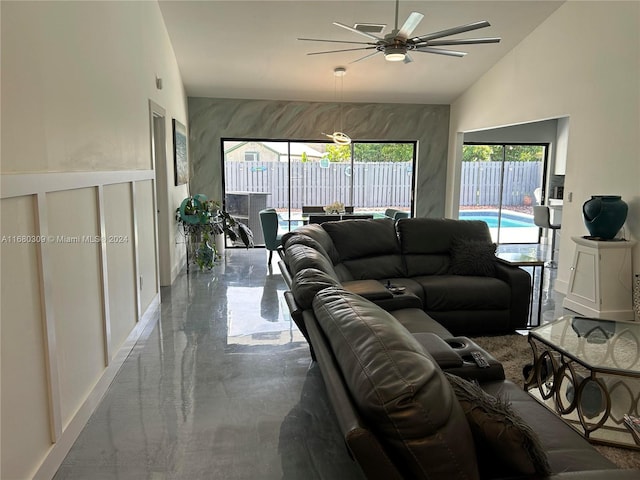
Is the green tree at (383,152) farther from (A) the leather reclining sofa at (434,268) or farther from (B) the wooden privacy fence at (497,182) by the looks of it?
(A) the leather reclining sofa at (434,268)

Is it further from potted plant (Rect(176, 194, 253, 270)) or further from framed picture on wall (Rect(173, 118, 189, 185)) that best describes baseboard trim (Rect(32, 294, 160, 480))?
framed picture on wall (Rect(173, 118, 189, 185))

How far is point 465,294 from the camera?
390 cm

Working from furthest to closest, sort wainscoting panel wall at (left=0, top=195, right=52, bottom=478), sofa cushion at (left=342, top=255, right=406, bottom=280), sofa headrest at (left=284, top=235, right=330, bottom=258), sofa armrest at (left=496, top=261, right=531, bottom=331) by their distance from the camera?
sofa cushion at (left=342, top=255, right=406, bottom=280) < sofa armrest at (left=496, top=261, right=531, bottom=331) < sofa headrest at (left=284, top=235, right=330, bottom=258) < wainscoting panel wall at (left=0, top=195, right=52, bottom=478)

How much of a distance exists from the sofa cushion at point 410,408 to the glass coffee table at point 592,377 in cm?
158

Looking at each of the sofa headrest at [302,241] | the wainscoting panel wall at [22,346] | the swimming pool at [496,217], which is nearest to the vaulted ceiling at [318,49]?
the swimming pool at [496,217]

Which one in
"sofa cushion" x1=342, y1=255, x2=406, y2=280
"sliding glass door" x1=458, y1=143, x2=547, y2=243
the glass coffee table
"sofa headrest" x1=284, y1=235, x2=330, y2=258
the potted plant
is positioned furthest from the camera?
"sliding glass door" x1=458, y1=143, x2=547, y2=243

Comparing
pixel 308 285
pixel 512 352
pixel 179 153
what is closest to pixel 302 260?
pixel 308 285

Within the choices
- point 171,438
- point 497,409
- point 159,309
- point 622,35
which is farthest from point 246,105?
point 497,409

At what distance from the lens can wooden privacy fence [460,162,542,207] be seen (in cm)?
930

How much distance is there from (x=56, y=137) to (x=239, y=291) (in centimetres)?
334

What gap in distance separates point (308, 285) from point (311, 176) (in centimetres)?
674

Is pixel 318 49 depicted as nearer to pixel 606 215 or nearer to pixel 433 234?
pixel 433 234

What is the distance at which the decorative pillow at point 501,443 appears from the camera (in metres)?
1.29

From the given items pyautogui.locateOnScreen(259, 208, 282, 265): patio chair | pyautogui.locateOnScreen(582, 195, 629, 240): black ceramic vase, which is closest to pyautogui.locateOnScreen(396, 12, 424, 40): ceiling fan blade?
pyautogui.locateOnScreen(582, 195, 629, 240): black ceramic vase
